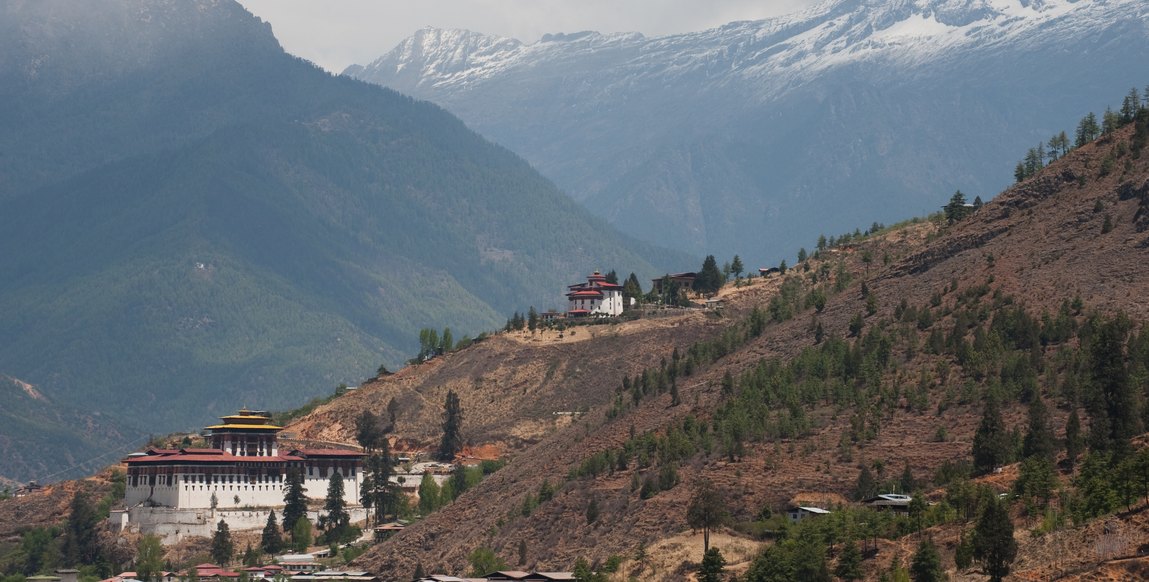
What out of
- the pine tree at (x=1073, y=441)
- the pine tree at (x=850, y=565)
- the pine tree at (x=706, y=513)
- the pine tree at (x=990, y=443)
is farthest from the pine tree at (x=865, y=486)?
the pine tree at (x=850, y=565)

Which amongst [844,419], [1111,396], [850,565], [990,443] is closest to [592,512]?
[844,419]

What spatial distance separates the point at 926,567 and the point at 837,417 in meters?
42.7

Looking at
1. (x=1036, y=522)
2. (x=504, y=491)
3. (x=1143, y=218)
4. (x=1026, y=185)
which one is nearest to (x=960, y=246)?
(x=1026, y=185)

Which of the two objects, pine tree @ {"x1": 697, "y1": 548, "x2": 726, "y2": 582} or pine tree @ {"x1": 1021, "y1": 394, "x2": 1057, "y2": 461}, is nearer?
pine tree @ {"x1": 697, "y1": 548, "x2": 726, "y2": 582}

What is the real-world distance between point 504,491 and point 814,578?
61104 mm

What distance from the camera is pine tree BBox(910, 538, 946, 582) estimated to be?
387 feet

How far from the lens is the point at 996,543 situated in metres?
114

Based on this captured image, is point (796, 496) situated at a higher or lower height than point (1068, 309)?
lower

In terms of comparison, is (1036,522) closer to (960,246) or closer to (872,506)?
(872,506)

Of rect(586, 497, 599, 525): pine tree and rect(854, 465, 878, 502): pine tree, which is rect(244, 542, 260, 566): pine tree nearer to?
rect(586, 497, 599, 525): pine tree

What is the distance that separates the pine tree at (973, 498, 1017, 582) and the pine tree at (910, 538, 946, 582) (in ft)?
9.61

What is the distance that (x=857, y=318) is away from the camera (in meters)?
177

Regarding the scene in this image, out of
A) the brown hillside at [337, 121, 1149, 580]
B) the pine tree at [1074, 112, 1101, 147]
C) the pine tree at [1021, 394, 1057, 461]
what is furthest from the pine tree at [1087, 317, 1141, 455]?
the pine tree at [1074, 112, 1101, 147]

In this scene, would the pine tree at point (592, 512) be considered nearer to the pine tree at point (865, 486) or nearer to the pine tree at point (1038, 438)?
the pine tree at point (865, 486)
